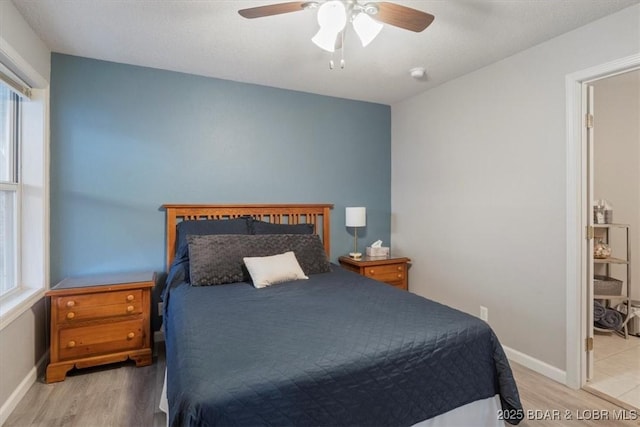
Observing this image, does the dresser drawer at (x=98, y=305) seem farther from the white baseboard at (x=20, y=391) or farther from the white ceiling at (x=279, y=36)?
the white ceiling at (x=279, y=36)

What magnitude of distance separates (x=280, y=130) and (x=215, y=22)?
136cm

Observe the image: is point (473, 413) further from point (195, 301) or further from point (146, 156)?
point (146, 156)

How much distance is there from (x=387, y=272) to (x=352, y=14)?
251 cm

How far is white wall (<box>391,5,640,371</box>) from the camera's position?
7.54ft

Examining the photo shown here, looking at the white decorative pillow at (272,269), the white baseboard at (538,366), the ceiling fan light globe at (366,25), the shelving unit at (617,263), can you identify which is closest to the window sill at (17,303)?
the white decorative pillow at (272,269)

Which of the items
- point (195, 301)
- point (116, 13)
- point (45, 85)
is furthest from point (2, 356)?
point (116, 13)

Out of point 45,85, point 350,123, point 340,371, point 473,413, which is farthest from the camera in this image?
point 350,123

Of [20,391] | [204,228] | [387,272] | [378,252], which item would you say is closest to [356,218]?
[378,252]

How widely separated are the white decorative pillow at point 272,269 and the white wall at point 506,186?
1.57 metres

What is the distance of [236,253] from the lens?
254 cm

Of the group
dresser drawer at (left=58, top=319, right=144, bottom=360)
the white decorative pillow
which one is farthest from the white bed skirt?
dresser drawer at (left=58, top=319, right=144, bottom=360)

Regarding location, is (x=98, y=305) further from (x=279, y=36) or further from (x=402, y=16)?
(x=402, y=16)

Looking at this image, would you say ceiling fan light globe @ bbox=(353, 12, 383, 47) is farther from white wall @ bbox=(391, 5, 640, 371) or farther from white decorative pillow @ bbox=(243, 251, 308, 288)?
white decorative pillow @ bbox=(243, 251, 308, 288)

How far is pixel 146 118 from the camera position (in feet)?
9.40
